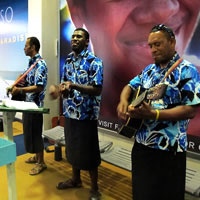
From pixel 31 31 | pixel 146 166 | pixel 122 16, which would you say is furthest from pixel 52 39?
pixel 146 166

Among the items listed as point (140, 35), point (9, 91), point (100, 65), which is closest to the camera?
point (100, 65)

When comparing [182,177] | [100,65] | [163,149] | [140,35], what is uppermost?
[140,35]

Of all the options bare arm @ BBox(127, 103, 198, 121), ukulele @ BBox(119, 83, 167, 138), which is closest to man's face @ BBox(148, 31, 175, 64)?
ukulele @ BBox(119, 83, 167, 138)

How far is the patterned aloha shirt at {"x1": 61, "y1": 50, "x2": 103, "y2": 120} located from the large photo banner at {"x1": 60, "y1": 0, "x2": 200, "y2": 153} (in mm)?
910

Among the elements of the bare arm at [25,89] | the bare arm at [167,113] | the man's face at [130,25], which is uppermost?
the man's face at [130,25]

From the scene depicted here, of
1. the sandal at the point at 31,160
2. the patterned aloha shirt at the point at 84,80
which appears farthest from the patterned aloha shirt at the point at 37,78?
the sandal at the point at 31,160

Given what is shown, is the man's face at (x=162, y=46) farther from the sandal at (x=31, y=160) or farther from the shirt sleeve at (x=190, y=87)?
the sandal at (x=31, y=160)

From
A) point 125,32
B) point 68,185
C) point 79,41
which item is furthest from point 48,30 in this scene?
point 68,185

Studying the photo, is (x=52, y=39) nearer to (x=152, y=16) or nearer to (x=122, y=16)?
(x=122, y=16)

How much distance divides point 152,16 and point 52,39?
1.91 meters

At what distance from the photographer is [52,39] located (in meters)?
3.79

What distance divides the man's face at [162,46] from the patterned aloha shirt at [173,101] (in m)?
0.04

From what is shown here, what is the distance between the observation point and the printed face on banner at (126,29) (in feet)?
7.37

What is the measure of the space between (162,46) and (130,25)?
1565 mm
